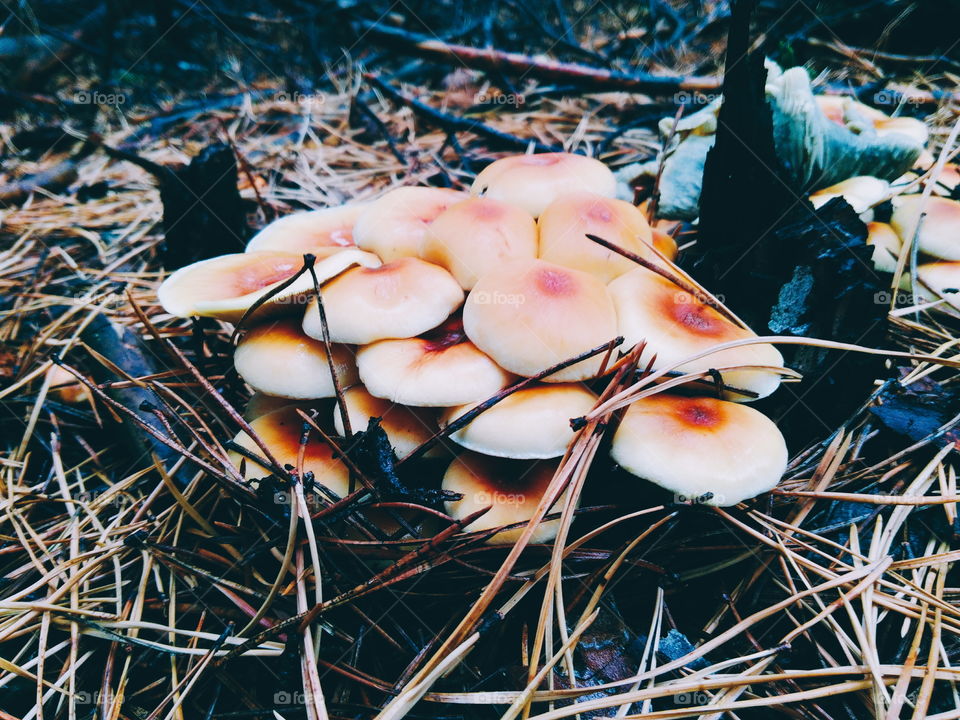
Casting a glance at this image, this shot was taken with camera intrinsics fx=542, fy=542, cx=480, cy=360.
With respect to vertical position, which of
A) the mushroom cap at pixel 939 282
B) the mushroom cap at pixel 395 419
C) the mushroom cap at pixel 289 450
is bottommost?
the mushroom cap at pixel 289 450

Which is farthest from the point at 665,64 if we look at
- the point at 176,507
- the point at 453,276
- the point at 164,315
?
the point at 176,507

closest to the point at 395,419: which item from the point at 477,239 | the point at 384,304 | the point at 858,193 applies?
the point at 384,304

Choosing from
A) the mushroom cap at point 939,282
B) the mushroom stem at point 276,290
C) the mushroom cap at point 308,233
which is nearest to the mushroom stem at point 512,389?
the mushroom stem at point 276,290

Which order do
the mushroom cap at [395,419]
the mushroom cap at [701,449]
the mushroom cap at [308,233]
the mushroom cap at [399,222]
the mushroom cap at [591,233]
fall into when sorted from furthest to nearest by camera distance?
the mushroom cap at [308,233] → the mushroom cap at [399,222] → the mushroom cap at [591,233] → the mushroom cap at [395,419] → the mushroom cap at [701,449]

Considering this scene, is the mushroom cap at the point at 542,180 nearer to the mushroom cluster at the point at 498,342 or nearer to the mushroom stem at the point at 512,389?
the mushroom cluster at the point at 498,342

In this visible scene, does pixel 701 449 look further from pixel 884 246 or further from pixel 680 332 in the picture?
pixel 884 246
